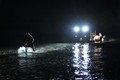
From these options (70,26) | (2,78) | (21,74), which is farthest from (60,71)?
(70,26)

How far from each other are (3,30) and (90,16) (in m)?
28.4

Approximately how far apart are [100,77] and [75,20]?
69.6 metres

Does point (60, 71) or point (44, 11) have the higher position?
point (44, 11)

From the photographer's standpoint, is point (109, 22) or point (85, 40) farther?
point (109, 22)

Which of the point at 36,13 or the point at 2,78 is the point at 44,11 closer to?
the point at 36,13

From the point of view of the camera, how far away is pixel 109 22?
89938 millimetres

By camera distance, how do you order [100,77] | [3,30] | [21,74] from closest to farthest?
[100,77], [21,74], [3,30]

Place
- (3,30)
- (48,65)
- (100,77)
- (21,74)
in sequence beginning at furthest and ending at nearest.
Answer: (3,30) → (48,65) → (21,74) → (100,77)

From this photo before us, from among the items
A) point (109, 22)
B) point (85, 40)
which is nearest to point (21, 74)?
point (85, 40)

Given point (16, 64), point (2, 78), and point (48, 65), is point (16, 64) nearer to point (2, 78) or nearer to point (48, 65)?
point (48, 65)

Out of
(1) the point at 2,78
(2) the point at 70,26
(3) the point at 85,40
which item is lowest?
(1) the point at 2,78

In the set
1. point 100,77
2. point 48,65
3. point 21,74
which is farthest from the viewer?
point 48,65

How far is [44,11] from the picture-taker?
9044 cm

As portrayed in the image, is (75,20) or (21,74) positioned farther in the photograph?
(75,20)
